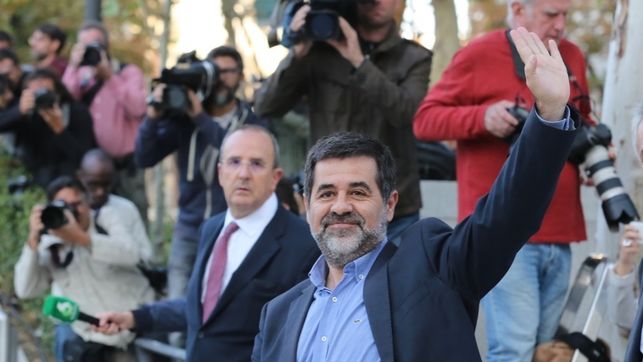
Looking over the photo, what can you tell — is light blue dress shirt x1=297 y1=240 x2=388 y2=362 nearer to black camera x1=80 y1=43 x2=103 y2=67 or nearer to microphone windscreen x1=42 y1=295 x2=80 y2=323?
microphone windscreen x1=42 y1=295 x2=80 y2=323

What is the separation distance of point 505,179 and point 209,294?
2.39 meters

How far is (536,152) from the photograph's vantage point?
380cm

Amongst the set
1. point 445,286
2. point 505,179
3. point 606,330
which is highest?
point 505,179

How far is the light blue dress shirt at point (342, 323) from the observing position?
4.13 metres

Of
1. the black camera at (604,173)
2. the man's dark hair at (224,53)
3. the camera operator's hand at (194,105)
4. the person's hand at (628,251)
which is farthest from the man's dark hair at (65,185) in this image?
the person's hand at (628,251)

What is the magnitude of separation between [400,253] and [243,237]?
6.08ft

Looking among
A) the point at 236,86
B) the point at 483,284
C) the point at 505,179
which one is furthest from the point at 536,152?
the point at 236,86

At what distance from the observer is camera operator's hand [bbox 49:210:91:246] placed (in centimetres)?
795

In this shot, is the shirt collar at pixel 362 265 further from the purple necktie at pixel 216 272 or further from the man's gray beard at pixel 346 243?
Answer: the purple necktie at pixel 216 272

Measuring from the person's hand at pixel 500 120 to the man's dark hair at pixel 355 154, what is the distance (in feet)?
4.20

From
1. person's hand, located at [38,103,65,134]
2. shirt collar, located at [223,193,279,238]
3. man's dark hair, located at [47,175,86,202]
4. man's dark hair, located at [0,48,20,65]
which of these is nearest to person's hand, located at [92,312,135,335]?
shirt collar, located at [223,193,279,238]

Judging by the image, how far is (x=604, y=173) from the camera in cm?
575

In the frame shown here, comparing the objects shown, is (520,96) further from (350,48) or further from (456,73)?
(350,48)

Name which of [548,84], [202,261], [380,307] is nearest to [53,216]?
[202,261]
